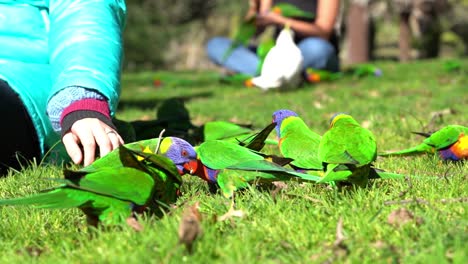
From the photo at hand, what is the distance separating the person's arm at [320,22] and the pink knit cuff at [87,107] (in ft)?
13.4

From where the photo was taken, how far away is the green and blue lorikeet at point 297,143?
1.71 m

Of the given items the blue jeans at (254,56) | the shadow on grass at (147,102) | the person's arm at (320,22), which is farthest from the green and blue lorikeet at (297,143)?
the blue jeans at (254,56)

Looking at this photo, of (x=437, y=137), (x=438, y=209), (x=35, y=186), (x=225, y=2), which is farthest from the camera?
(x=225, y=2)

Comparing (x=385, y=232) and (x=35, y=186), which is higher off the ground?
(x=385, y=232)

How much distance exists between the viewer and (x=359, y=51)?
13750 millimetres

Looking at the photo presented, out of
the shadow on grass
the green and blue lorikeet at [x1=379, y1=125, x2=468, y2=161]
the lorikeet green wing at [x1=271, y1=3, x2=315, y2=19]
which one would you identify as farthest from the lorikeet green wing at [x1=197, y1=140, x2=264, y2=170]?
the lorikeet green wing at [x1=271, y1=3, x2=315, y2=19]

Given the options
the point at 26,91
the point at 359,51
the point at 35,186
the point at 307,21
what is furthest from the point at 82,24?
the point at 359,51

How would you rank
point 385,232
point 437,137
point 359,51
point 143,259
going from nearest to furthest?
point 143,259 < point 385,232 < point 437,137 < point 359,51

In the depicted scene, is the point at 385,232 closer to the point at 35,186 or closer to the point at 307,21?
the point at 35,186

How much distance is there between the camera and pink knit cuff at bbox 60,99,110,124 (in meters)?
1.83

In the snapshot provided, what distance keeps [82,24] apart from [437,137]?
1.35m

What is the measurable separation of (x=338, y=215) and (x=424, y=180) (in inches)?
17.5

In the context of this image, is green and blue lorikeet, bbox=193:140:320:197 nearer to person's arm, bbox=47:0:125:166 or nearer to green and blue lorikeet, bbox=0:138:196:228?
green and blue lorikeet, bbox=0:138:196:228

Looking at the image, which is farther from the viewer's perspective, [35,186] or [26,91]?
[26,91]
